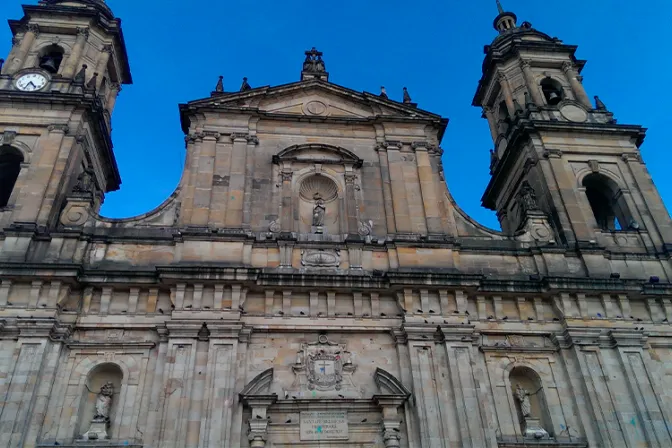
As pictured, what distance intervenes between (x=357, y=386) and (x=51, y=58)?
15.8 m

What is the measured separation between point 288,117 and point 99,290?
790cm

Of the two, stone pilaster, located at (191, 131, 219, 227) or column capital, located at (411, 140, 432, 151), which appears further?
column capital, located at (411, 140, 432, 151)

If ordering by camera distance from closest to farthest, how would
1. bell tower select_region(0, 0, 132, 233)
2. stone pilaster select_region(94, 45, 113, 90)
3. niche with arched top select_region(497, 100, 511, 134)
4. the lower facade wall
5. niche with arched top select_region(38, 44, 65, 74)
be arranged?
the lower facade wall
bell tower select_region(0, 0, 132, 233)
niche with arched top select_region(38, 44, 65, 74)
stone pilaster select_region(94, 45, 113, 90)
niche with arched top select_region(497, 100, 511, 134)

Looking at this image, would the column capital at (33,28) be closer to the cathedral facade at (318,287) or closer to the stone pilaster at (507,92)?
the cathedral facade at (318,287)

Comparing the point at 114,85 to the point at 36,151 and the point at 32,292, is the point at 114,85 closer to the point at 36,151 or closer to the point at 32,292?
the point at 36,151

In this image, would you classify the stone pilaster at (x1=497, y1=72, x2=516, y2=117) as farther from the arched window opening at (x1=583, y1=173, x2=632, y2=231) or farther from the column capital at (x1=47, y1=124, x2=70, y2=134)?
the column capital at (x1=47, y1=124, x2=70, y2=134)

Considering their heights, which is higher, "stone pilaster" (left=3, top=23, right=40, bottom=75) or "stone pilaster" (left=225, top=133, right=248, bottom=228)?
"stone pilaster" (left=3, top=23, right=40, bottom=75)

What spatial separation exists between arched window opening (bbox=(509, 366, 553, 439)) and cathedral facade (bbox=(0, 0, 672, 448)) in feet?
0.18

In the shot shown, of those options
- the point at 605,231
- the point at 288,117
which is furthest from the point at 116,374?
the point at 605,231

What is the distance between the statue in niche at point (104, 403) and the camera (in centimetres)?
1365

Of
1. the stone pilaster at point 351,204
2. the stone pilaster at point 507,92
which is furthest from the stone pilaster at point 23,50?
the stone pilaster at point 507,92

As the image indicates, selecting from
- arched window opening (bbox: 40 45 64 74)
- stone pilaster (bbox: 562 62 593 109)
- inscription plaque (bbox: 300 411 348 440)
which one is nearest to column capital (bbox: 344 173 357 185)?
inscription plaque (bbox: 300 411 348 440)

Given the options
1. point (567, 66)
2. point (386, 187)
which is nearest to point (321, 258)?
point (386, 187)

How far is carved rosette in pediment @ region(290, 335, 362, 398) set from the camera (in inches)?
564
